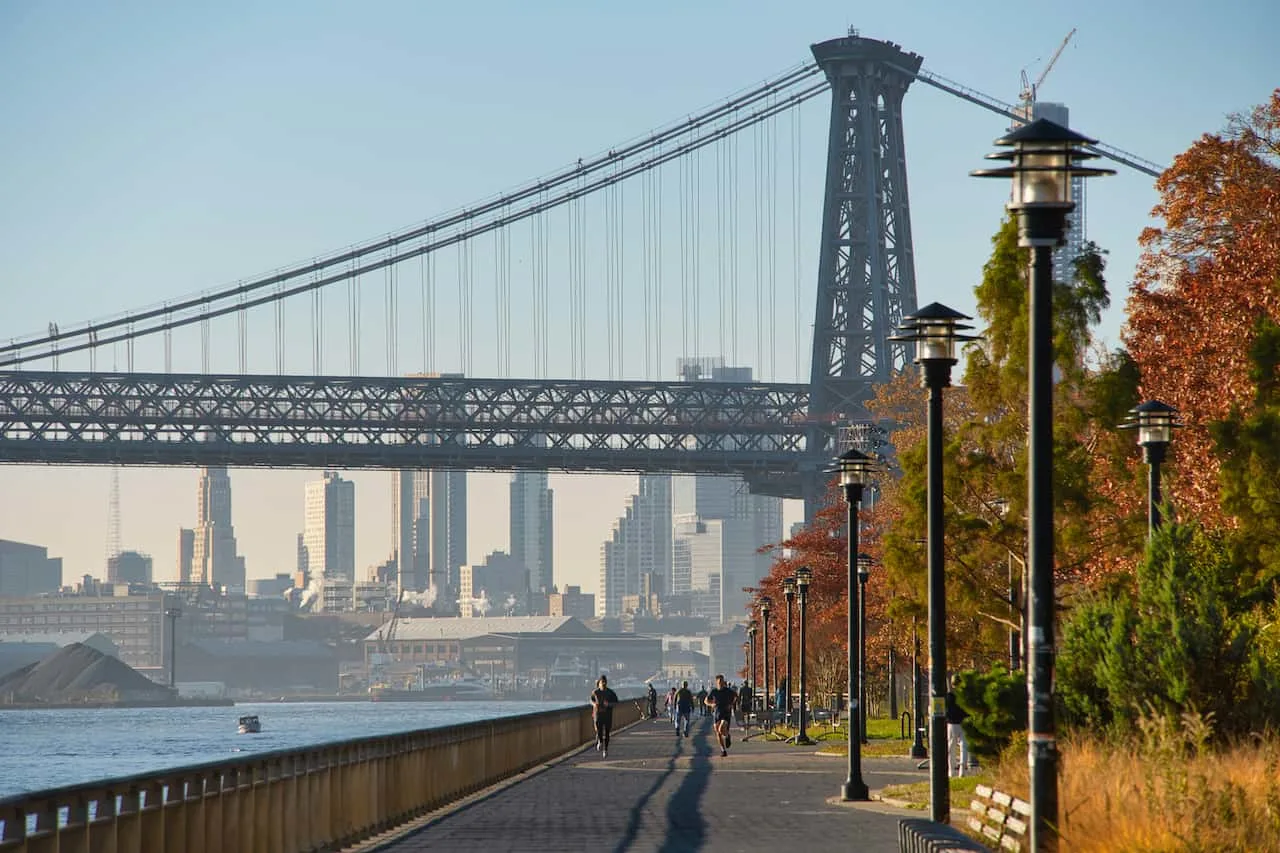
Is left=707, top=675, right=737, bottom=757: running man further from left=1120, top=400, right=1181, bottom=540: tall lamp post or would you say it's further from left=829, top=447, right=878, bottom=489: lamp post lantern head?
left=1120, top=400, right=1181, bottom=540: tall lamp post

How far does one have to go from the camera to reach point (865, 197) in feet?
422

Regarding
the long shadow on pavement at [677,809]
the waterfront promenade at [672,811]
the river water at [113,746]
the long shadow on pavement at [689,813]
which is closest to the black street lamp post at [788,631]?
the river water at [113,746]

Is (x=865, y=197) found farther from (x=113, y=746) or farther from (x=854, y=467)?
(x=854, y=467)

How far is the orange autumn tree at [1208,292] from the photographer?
127 feet

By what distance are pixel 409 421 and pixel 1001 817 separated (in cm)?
13720

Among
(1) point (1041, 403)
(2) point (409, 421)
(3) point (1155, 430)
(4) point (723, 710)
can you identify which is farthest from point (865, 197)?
(1) point (1041, 403)

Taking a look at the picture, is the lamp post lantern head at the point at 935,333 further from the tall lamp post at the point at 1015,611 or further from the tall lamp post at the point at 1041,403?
the tall lamp post at the point at 1015,611

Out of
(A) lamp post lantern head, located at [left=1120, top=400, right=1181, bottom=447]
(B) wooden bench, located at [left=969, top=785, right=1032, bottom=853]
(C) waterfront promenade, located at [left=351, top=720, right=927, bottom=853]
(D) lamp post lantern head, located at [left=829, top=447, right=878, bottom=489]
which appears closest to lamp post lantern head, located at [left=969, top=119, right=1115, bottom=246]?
(B) wooden bench, located at [left=969, top=785, right=1032, bottom=853]

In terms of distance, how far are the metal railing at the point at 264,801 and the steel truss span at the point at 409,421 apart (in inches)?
4569

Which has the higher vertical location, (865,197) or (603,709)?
(865,197)

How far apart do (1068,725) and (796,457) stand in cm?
12266

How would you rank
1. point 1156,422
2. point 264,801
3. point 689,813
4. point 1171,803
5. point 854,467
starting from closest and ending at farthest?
point 1171,803, point 264,801, point 689,813, point 1156,422, point 854,467

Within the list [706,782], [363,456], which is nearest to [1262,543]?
[706,782]

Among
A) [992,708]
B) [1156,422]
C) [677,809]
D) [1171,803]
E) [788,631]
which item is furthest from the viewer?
[788,631]
